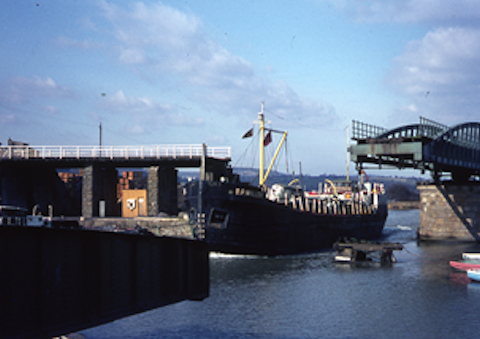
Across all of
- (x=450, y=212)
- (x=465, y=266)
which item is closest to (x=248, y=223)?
(x=465, y=266)

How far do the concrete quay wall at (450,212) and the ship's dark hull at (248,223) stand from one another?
2112 centimetres

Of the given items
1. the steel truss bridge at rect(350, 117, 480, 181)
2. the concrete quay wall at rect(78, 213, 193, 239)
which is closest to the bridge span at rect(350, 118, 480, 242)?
the steel truss bridge at rect(350, 117, 480, 181)

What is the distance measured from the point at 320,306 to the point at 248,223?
16908mm

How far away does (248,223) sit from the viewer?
4275 cm

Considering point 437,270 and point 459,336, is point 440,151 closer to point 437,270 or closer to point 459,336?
point 437,270

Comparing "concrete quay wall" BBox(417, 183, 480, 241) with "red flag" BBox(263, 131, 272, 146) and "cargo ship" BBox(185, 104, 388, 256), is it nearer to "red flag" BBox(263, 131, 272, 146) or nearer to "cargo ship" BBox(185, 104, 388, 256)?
"cargo ship" BBox(185, 104, 388, 256)

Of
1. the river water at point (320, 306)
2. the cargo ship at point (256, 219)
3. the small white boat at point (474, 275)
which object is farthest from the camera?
the cargo ship at point (256, 219)

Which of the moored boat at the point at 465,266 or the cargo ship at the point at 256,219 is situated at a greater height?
the cargo ship at the point at 256,219

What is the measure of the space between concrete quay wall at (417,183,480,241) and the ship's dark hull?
21124mm

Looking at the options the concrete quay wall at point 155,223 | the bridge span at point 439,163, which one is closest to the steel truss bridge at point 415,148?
the bridge span at point 439,163

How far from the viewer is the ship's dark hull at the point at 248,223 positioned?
137 feet

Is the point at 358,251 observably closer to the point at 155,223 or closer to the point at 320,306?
the point at 320,306

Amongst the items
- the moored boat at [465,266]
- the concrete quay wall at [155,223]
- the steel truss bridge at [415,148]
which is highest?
the steel truss bridge at [415,148]

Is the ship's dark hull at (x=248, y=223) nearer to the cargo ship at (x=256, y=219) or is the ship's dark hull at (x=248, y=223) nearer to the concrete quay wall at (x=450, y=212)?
the cargo ship at (x=256, y=219)
